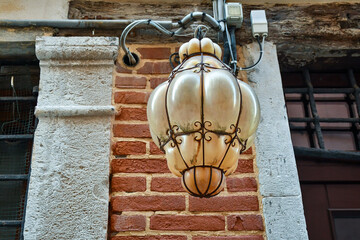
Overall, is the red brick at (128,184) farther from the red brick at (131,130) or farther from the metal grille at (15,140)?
the metal grille at (15,140)

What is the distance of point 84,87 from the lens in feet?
5.83

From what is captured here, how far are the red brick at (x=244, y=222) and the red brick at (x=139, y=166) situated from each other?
1.14 ft

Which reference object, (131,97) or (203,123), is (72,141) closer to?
(131,97)

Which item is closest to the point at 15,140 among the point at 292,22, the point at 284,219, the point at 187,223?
the point at 187,223

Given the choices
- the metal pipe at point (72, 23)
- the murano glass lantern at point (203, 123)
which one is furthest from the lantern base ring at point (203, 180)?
the metal pipe at point (72, 23)

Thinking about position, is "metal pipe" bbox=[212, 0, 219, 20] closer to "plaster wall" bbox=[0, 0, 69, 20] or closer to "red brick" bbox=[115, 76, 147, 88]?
"red brick" bbox=[115, 76, 147, 88]

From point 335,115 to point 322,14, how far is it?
1.85ft

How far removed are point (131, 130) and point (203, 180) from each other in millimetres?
774

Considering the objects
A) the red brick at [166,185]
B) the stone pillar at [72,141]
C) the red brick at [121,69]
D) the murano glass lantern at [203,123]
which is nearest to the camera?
the murano glass lantern at [203,123]

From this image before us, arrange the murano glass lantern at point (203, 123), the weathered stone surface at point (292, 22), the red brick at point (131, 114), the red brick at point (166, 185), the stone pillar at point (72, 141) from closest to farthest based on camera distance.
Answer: the murano glass lantern at point (203, 123) → the stone pillar at point (72, 141) → the red brick at point (166, 185) → the red brick at point (131, 114) → the weathered stone surface at point (292, 22)

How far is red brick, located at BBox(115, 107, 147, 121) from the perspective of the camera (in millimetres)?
1760

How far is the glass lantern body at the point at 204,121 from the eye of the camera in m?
1.01

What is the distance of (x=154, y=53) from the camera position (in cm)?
193

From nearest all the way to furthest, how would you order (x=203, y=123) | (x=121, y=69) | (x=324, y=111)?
(x=203, y=123) < (x=121, y=69) < (x=324, y=111)
